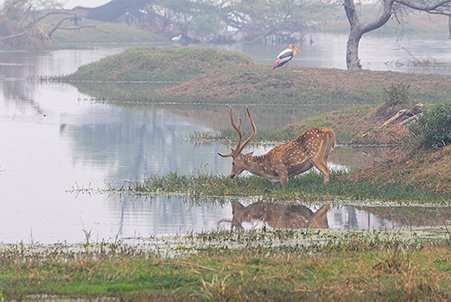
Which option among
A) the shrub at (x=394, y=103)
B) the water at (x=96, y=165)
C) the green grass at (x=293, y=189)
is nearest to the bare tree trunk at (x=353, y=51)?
the water at (x=96, y=165)

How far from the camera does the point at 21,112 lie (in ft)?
123

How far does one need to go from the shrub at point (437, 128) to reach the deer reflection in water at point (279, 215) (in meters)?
2.68

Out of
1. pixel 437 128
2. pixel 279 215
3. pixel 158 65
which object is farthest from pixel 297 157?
pixel 158 65

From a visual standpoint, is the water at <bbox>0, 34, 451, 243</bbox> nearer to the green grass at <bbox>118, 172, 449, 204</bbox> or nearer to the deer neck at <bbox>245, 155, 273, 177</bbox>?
the green grass at <bbox>118, 172, 449, 204</bbox>

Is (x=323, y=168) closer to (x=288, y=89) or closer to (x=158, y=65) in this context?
(x=288, y=89)

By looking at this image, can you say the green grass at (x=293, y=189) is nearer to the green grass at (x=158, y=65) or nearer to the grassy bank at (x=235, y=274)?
the grassy bank at (x=235, y=274)

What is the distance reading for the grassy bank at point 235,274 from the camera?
11.1 metres

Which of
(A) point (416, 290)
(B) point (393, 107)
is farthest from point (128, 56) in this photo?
(A) point (416, 290)

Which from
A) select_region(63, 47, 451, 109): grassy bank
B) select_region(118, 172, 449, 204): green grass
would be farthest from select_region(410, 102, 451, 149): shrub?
select_region(63, 47, 451, 109): grassy bank

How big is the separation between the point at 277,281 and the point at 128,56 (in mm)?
42946

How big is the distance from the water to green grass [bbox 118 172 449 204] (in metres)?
0.64

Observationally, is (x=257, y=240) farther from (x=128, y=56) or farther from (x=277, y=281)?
(x=128, y=56)

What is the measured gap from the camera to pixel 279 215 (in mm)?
17391

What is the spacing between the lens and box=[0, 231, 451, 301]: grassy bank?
36.5 ft
